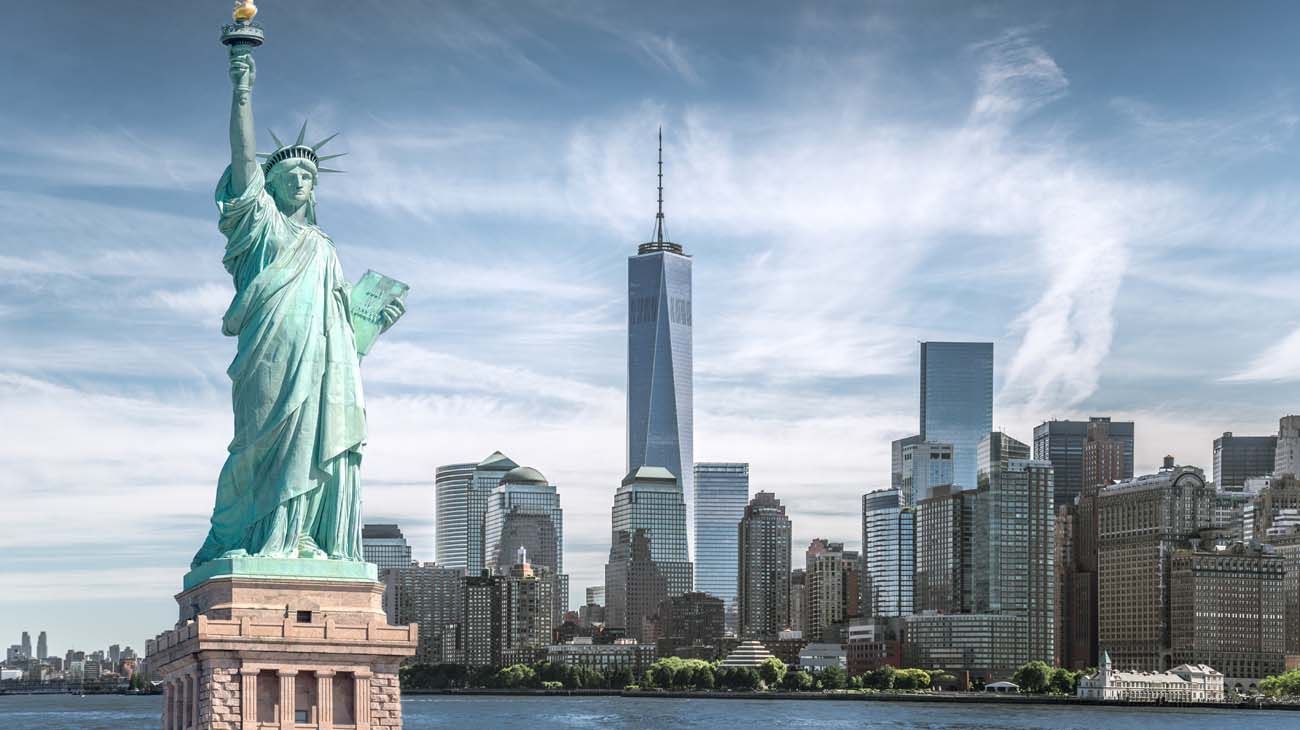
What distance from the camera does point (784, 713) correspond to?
179875 mm

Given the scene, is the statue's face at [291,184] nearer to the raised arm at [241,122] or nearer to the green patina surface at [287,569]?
the raised arm at [241,122]

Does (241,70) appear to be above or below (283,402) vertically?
above

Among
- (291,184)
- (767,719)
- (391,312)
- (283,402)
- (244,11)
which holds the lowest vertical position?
(767,719)

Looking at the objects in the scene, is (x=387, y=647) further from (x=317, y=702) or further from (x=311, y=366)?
(x=311, y=366)

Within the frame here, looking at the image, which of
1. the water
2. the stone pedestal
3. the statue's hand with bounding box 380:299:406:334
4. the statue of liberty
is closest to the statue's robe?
the statue of liberty

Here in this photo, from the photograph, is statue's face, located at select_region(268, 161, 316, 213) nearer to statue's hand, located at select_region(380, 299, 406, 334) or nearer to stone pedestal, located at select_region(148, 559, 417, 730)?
statue's hand, located at select_region(380, 299, 406, 334)

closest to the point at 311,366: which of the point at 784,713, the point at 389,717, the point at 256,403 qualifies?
the point at 256,403

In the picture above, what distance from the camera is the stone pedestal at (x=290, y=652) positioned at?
45.2 meters

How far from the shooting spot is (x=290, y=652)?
45531mm

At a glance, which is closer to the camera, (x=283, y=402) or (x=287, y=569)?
(x=287, y=569)

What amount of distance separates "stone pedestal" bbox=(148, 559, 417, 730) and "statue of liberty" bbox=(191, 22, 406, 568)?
1026mm

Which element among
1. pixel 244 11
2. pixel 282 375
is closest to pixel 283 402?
pixel 282 375

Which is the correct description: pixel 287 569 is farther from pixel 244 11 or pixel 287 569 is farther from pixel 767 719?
pixel 767 719

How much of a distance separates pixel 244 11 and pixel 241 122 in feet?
8.00
